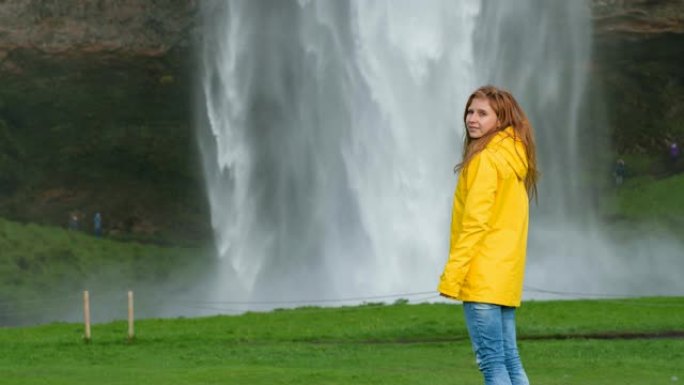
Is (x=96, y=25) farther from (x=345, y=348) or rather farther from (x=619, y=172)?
(x=345, y=348)

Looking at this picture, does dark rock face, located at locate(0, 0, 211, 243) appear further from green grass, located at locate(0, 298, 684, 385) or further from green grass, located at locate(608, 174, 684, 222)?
green grass, located at locate(0, 298, 684, 385)

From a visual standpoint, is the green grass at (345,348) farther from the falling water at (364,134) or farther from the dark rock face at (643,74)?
the dark rock face at (643,74)

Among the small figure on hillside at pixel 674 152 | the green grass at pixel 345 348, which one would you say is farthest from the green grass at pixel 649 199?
the green grass at pixel 345 348

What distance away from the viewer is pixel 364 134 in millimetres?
35562

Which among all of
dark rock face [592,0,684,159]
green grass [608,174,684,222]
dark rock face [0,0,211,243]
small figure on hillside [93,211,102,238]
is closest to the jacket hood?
green grass [608,174,684,222]

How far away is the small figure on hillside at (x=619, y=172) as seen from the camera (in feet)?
164

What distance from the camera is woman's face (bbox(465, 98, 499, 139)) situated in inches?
340

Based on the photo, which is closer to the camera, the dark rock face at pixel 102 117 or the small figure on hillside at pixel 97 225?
the small figure on hillside at pixel 97 225

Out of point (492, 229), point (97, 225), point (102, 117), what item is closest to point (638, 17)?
point (102, 117)

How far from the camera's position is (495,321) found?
331 inches

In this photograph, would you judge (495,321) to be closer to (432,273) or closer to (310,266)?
(432,273)

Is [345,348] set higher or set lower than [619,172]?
lower

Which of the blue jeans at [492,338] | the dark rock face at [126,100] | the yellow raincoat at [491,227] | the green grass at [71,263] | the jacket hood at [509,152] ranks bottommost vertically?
the blue jeans at [492,338]

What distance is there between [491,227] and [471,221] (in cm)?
21
